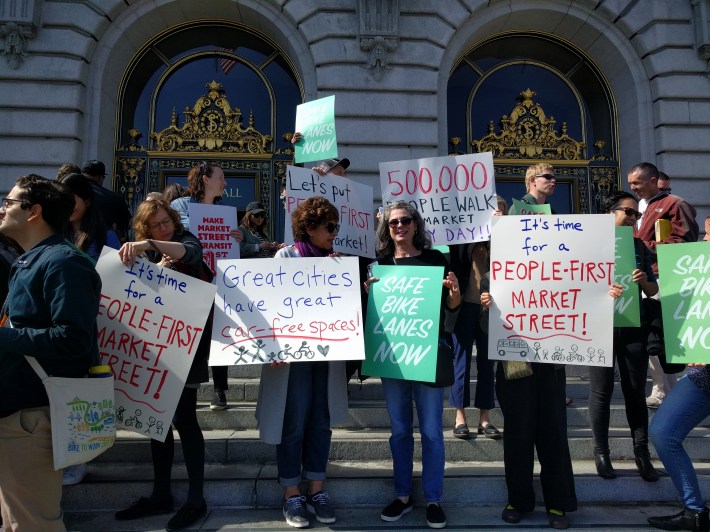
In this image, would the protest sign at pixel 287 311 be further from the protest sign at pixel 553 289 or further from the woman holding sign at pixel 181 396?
the protest sign at pixel 553 289

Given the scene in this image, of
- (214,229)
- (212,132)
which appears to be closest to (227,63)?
(212,132)

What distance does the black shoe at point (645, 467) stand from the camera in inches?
157

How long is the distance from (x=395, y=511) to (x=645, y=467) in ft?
6.32

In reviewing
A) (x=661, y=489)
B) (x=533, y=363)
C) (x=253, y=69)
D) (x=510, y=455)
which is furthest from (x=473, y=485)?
(x=253, y=69)

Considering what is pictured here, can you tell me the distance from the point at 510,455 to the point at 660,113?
8.27 metres

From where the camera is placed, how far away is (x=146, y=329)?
11.3ft

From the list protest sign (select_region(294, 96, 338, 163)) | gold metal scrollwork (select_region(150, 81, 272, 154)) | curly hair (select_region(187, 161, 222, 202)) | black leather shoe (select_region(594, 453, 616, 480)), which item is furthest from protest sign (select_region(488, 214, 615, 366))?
gold metal scrollwork (select_region(150, 81, 272, 154))

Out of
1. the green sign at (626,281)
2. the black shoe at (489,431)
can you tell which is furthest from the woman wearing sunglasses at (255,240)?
the green sign at (626,281)

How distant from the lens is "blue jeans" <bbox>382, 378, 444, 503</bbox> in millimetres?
3564

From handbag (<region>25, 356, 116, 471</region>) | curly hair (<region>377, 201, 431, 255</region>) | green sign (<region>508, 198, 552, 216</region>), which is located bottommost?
handbag (<region>25, 356, 116, 471</region>)

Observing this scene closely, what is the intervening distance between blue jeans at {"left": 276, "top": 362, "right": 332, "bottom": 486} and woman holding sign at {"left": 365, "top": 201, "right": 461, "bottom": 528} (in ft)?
1.48

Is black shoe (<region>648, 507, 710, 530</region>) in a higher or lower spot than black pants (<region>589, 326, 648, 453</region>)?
lower

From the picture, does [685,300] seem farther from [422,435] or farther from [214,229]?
[214,229]

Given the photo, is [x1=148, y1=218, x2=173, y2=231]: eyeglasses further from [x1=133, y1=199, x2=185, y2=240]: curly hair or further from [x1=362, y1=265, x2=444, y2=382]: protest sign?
[x1=362, y1=265, x2=444, y2=382]: protest sign
